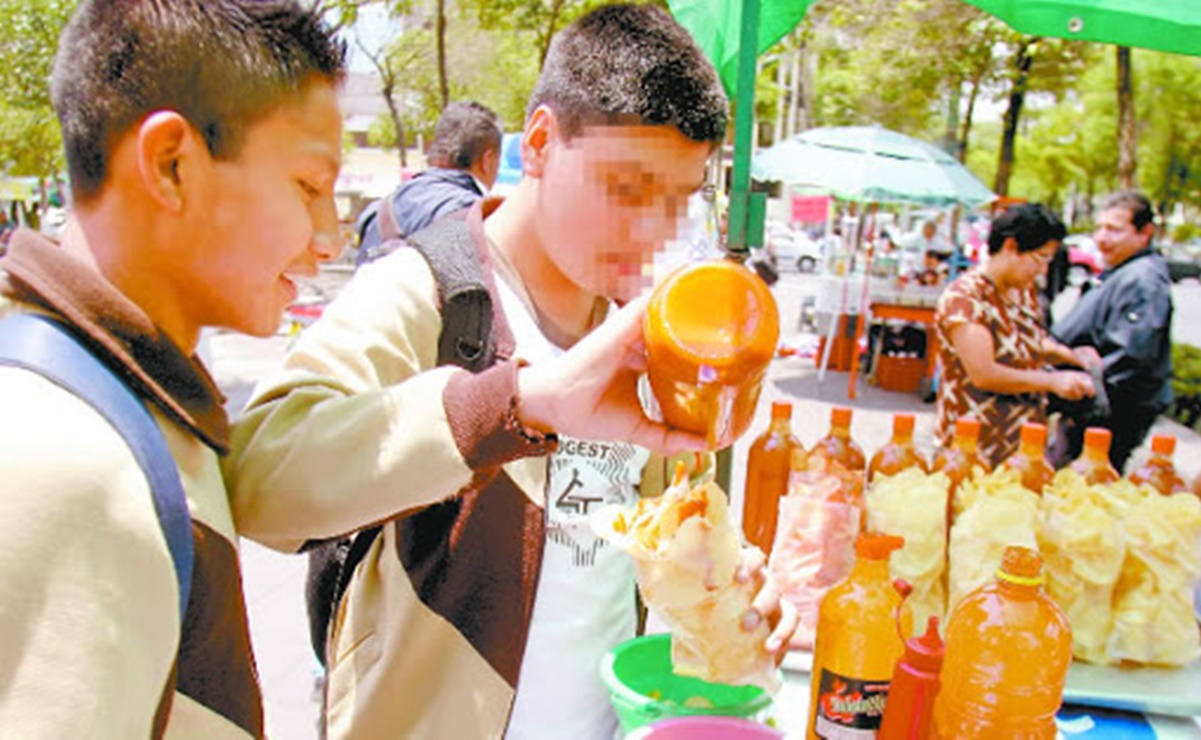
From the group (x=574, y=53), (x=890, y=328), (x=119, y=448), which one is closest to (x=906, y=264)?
(x=890, y=328)

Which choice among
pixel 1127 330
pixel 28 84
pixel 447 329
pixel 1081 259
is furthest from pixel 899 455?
pixel 1081 259

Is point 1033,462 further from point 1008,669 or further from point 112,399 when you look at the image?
point 112,399

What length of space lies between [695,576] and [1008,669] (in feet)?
1.86

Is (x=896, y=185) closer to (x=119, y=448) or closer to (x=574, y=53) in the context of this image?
(x=574, y=53)

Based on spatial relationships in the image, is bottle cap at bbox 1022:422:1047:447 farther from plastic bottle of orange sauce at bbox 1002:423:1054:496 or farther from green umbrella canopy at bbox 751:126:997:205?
green umbrella canopy at bbox 751:126:997:205

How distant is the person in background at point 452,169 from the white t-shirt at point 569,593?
259 centimetres

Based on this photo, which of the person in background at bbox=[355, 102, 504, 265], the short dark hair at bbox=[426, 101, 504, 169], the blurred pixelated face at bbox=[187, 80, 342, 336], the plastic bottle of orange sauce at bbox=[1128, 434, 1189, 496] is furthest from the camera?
the short dark hair at bbox=[426, 101, 504, 169]

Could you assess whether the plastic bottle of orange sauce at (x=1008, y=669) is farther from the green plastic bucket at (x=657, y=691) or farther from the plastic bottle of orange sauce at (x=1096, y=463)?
the plastic bottle of orange sauce at (x=1096, y=463)

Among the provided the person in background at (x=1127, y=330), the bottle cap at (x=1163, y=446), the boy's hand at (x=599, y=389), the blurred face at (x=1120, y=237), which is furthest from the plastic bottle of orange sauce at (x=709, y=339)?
the blurred face at (x=1120, y=237)

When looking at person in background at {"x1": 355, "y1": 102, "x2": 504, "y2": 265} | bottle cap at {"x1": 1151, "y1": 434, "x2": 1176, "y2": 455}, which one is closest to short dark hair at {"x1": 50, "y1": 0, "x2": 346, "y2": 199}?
bottle cap at {"x1": 1151, "y1": 434, "x2": 1176, "y2": 455}

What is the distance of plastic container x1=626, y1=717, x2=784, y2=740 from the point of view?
1447 millimetres

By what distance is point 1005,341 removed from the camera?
3.83m

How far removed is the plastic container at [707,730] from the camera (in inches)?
57.0

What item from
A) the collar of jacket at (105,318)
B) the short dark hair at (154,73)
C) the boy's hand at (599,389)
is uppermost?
the short dark hair at (154,73)
